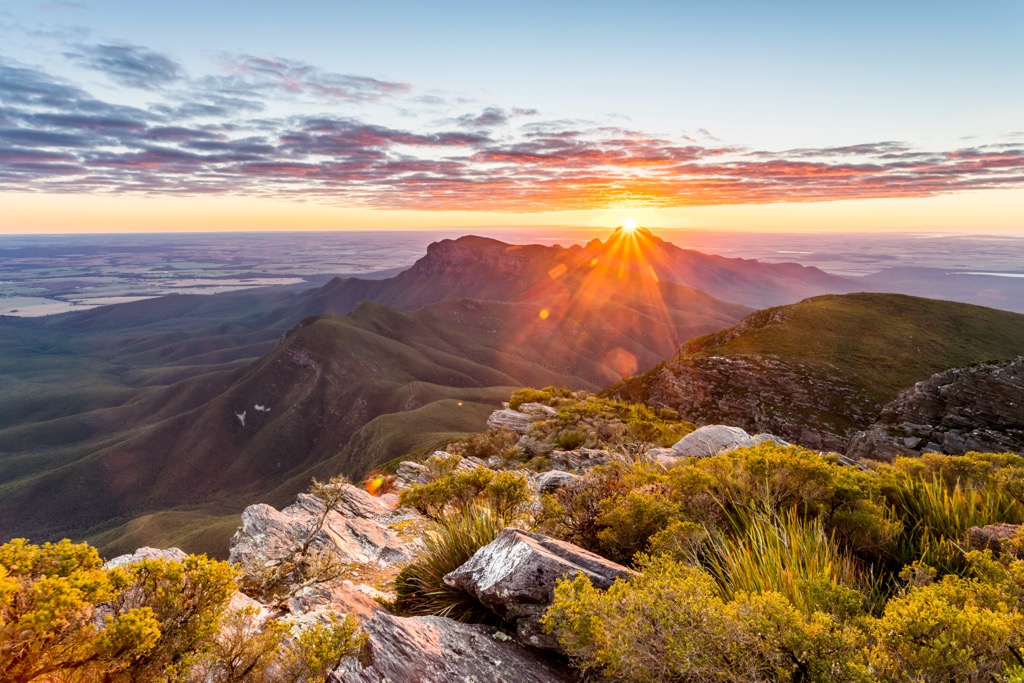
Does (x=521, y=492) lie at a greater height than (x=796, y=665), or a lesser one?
lesser

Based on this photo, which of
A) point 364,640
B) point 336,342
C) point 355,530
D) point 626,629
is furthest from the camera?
point 336,342

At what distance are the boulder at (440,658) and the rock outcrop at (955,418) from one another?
27639 mm

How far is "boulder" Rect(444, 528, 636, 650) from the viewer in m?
5.78

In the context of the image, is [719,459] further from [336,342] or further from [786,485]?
[336,342]

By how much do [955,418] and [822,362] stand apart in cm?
1964

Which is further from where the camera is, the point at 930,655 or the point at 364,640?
the point at 364,640

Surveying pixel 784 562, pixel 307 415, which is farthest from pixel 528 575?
pixel 307 415

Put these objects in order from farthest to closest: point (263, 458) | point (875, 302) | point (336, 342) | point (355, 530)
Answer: point (336, 342) < point (263, 458) < point (875, 302) < point (355, 530)

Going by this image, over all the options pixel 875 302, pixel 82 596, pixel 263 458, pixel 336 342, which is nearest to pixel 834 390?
pixel 875 302

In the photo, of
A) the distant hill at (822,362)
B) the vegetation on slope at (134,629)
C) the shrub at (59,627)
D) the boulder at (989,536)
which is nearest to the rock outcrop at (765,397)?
the distant hill at (822,362)

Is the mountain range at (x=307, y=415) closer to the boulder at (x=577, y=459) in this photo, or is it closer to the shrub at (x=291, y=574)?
the boulder at (x=577, y=459)

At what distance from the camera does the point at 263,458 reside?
148 meters

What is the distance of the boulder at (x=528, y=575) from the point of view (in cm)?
578

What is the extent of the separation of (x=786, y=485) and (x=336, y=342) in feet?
627
